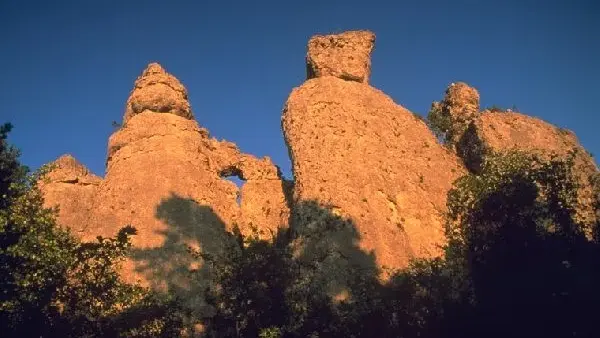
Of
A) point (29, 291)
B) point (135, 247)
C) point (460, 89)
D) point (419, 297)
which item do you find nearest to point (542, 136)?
point (460, 89)

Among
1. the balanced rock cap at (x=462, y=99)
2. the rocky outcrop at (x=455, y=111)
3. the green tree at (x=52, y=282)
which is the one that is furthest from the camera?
the balanced rock cap at (x=462, y=99)

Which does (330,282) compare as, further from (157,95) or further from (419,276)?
(157,95)

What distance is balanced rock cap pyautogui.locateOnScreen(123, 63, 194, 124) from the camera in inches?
1848

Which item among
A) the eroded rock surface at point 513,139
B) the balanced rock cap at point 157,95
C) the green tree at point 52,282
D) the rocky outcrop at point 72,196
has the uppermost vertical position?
the balanced rock cap at point 157,95

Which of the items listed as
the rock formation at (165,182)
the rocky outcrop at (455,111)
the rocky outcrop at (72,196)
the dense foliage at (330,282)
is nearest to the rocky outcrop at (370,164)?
the dense foliage at (330,282)

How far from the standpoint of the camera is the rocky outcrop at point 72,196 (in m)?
36.8

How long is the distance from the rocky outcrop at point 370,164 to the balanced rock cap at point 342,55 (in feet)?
1.01

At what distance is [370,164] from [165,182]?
15069mm

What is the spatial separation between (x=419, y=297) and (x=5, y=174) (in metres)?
23.3

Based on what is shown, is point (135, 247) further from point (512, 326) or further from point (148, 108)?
point (512, 326)

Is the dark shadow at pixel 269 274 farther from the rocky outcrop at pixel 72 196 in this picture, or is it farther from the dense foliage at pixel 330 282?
the rocky outcrop at pixel 72 196

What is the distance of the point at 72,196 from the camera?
38.6 m

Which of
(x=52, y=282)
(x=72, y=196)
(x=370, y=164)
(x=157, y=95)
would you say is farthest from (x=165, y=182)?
(x=370, y=164)

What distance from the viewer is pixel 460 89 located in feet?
167
